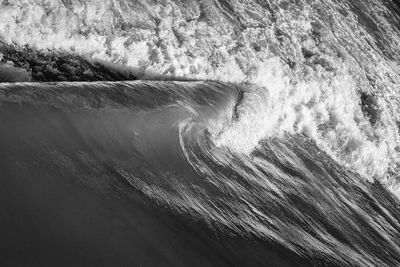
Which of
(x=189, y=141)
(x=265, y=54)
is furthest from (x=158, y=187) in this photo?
(x=265, y=54)

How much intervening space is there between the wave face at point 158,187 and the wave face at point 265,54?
71 centimetres

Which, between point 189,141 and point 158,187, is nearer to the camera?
point 158,187

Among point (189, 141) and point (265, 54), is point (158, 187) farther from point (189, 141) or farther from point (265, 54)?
point (265, 54)

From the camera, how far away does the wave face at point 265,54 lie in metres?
6.89

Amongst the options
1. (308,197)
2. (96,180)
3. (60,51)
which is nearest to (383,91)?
(308,197)

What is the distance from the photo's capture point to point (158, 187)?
4777mm

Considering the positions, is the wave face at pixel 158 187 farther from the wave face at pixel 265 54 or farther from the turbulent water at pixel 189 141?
the wave face at pixel 265 54

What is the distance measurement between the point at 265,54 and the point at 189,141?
4419mm

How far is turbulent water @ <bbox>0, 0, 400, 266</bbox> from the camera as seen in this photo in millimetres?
3902

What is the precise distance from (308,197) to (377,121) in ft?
17.7

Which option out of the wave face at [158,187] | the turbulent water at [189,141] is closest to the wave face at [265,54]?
the turbulent water at [189,141]

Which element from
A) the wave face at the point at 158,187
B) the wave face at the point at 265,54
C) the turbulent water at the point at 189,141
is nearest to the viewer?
the wave face at the point at 158,187

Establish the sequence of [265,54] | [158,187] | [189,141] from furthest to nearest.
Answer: [265,54]
[189,141]
[158,187]

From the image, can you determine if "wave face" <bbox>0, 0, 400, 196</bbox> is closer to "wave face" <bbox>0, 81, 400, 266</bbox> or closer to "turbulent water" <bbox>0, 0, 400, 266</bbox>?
"turbulent water" <bbox>0, 0, 400, 266</bbox>
